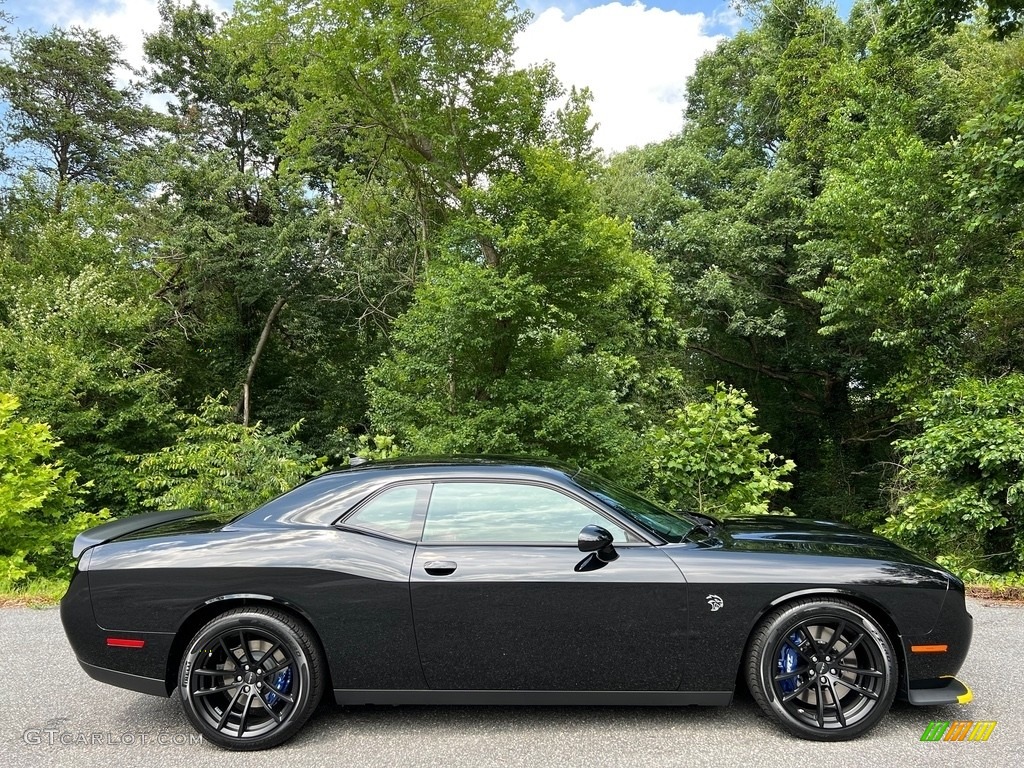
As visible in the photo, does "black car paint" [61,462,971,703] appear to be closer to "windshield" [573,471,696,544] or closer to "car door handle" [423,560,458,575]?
"car door handle" [423,560,458,575]

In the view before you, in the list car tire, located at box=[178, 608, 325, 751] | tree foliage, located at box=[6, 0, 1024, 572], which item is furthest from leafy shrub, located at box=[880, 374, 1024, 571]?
car tire, located at box=[178, 608, 325, 751]

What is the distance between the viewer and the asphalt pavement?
2.74 m

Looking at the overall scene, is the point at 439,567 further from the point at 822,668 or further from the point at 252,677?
the point at 822,668

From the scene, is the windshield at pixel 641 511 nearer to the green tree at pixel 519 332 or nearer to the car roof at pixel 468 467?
the car roof at pixel 468 467

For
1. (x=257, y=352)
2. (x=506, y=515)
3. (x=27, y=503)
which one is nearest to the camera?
A: (x=506, y=515)

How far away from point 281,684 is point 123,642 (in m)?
0.79

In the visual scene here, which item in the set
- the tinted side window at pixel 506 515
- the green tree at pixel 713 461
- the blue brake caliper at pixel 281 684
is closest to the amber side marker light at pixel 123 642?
the blue brake caliper at pixel 281 684

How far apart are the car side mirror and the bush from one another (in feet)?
21.7

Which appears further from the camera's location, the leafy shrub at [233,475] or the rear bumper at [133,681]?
the leafy shrub at [233,475]

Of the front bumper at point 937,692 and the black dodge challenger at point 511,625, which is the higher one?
the black dodge challenger at point 511,625

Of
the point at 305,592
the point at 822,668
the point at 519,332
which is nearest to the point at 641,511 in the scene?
the point at 822,668

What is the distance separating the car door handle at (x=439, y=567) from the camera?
300 centimetres

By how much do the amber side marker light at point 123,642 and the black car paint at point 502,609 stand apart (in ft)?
0.08

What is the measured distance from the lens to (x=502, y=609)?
2957 mm
